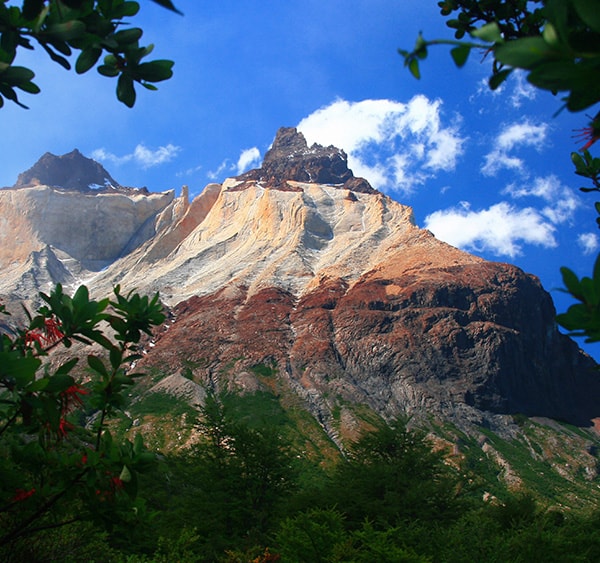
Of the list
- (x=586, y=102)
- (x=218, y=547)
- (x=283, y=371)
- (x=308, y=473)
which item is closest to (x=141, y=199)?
(x=283, y=371)

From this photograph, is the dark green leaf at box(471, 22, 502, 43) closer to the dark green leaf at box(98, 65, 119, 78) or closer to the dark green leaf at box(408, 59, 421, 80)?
the dark green leaf at box(408, 59, 421, 80)

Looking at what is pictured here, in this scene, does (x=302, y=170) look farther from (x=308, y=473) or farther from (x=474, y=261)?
(x=308, y=473)

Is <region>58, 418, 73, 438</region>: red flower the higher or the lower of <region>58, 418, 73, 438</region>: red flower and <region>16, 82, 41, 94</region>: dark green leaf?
the lower

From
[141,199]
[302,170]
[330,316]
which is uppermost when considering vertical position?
[302,170]

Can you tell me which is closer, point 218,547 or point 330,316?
point 218,547

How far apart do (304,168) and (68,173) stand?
61104 mm

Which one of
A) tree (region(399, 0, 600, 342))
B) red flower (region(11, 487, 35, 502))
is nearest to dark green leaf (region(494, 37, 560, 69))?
tree (region(399, 0, 600, 342))

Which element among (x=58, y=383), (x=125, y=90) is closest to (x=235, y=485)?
(x=58, y=383)

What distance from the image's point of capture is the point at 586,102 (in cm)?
118

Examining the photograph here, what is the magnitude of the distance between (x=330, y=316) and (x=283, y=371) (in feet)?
39.5

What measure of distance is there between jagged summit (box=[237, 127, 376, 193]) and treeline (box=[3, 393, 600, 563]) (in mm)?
100374

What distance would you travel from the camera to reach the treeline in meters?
11.0

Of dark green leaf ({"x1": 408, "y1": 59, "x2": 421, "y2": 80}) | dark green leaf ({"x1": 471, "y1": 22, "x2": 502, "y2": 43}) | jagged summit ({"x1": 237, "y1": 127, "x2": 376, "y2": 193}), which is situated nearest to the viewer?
dark green leaf ({"x1": 471, "y1": 22, "x2": 502, "y2": 43})

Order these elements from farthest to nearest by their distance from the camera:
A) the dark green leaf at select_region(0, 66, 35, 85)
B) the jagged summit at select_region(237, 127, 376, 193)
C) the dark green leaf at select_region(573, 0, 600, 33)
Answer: the jagged summit at select_region(237, 127, 376, 193) < the dark green leaf at select_region(0, 66, 35, 85) < the dark green leaf at select_region(573, 0, 600, 33)
